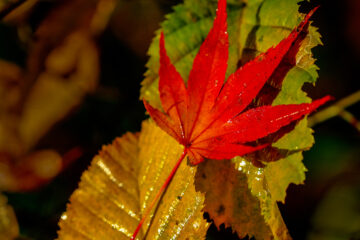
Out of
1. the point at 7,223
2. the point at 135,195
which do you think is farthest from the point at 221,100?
the point at 7,223

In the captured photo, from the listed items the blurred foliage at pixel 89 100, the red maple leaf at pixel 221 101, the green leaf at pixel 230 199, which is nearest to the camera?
the red maple leaf at pixel 221 101

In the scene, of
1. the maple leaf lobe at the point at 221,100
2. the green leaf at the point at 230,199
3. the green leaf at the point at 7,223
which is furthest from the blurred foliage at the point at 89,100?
the maple leaf lobe at the point at 221,100

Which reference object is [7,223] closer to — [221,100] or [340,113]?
[221,100]

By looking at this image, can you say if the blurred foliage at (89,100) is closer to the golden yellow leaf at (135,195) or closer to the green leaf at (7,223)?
the green leaf at (7,223)

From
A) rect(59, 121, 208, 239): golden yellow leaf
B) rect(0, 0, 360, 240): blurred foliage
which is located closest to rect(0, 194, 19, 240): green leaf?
rect(0, 0, 360, 240): blurred foliage

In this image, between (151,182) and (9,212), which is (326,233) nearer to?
(151,182)

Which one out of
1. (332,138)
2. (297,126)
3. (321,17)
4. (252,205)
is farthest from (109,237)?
(321,17)

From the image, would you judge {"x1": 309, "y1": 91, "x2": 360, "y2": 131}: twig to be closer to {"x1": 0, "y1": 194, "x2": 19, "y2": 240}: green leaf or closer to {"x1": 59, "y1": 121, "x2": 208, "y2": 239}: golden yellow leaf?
{"x1": 59, "y1": 121, "x2": 208, "y2": 239}: golden yellow leaf

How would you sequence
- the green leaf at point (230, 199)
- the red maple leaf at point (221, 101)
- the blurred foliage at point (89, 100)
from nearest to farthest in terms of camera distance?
the red maple leaf at point (221, 101)
the green leaf at point (230, 199)
the blurred foliage at point (89, 100)
